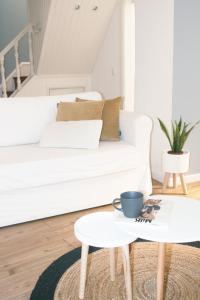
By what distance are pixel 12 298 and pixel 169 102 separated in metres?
2.14

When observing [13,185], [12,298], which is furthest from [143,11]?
[12,298]

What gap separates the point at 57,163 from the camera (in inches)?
93.6

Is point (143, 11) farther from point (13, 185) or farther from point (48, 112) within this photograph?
point (13, 185)

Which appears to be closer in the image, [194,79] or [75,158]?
[75,158]

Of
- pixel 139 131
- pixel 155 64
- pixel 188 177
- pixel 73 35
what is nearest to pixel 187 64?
pixel 155 64

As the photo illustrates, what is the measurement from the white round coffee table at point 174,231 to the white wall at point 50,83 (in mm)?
4030

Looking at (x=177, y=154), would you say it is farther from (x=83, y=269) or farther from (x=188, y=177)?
(x=83, y=269)

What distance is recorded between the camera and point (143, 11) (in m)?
3.34

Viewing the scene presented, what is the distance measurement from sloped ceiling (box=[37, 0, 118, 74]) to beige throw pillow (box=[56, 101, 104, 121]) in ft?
6.87

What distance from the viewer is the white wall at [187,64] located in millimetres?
2986

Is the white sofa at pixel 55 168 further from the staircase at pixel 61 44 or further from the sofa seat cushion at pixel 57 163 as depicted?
the staircase at pixel 61 44

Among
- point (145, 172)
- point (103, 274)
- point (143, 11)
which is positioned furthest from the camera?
point (143, 11)

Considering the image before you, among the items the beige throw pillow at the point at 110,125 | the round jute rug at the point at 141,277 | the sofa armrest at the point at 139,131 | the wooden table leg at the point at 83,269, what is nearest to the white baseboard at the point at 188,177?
the sofa armrest at the point at 139,131

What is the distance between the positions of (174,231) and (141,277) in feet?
1.75
